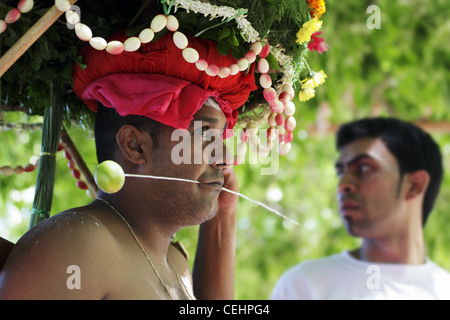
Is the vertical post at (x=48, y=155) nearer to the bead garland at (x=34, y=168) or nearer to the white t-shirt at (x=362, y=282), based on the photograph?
the bead garland at (x=34, y=168)

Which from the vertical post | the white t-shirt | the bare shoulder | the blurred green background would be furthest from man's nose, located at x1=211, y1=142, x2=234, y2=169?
the blurred green background

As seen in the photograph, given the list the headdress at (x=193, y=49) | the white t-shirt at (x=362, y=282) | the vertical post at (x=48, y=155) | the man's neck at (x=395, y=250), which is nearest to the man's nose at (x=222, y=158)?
the headdress at (x=193, y=49)

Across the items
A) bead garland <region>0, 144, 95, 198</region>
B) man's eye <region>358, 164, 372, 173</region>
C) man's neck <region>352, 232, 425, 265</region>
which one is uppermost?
man's eye <region>358, 164, 372, 173</region>

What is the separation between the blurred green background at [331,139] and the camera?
16.4 feet

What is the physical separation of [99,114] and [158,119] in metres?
0.29

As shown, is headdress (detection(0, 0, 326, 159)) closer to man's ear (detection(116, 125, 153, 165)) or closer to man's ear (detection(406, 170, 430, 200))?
man's ear (detection(116, 125, 153, 165))

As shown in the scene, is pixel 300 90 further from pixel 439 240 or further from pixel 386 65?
pixel 439 240

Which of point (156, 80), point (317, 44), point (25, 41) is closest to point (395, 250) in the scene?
point (317, 44)

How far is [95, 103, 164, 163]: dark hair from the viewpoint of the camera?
2.03m

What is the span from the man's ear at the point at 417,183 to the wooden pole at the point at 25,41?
9.16 ft

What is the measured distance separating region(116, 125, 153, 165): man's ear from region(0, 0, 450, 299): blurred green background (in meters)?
2.37

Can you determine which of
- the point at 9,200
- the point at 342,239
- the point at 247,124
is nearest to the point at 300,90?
the point at 247,124

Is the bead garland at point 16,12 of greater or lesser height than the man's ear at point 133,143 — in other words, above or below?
above

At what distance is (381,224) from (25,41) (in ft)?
8.89
